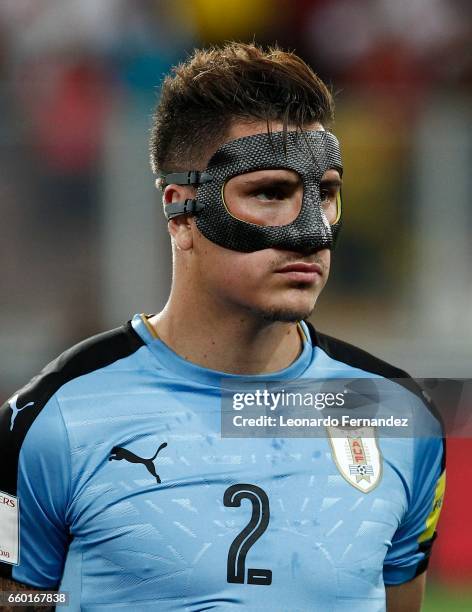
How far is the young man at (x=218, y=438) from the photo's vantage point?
2.78m

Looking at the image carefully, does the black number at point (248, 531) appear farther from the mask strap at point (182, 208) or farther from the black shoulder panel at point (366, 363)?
the mask strap at point (182, 208)

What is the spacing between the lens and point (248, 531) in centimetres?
279

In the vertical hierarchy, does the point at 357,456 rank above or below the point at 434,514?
above

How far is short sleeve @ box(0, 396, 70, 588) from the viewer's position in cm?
286

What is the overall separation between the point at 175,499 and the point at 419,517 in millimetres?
770

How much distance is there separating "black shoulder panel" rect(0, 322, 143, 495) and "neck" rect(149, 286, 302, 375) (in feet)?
0.48

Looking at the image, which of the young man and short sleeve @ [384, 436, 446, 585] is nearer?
the young man

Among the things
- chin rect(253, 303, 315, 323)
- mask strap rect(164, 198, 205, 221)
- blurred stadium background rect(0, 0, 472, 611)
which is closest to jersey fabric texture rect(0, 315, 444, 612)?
chin rect(253, 303, 315, 323)

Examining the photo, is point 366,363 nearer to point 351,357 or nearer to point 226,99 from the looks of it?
point 351,357

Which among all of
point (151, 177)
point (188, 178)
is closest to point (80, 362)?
point (188, 178)

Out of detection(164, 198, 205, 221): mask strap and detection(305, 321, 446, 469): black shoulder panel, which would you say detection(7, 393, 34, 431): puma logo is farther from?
detection(305, 321, 446, 469): black shoulder panel

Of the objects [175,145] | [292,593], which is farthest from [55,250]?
[292,593]

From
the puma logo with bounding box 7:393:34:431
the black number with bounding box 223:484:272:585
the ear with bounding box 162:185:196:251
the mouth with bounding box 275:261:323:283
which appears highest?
the ear with bounding box 162:185:196:251

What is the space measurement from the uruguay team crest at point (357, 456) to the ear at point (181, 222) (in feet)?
2.19
